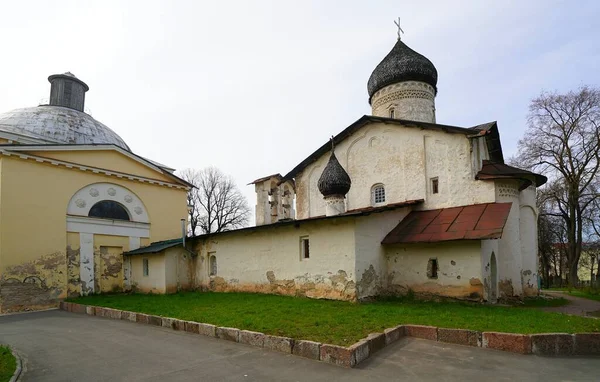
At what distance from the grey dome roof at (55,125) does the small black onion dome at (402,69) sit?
56.0 feet

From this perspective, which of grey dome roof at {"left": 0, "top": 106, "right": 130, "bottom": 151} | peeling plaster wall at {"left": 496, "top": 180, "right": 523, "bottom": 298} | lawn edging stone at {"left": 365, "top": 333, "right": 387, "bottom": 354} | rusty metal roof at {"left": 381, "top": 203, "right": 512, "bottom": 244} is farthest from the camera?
grey dome roof at {"left": 0, "top": 106, "right": 130, "bottom": 151}

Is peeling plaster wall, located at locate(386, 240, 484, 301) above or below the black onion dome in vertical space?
below

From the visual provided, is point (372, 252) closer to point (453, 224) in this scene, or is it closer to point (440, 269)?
point (440, 269)

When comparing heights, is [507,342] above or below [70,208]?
below

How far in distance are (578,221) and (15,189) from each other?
34.7m

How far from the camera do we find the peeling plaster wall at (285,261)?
11781mm

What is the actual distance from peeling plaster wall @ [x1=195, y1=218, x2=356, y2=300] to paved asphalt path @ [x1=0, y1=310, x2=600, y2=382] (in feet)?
14.9

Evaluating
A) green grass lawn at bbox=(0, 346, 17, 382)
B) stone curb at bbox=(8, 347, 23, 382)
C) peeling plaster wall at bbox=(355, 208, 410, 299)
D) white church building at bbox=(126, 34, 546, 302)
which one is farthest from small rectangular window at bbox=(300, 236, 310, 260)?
green grass lawn at bbox=(0, 346, 17, 382)

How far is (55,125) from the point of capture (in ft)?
65.7

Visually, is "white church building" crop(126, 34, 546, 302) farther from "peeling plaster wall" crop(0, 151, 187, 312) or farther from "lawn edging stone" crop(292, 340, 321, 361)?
Answer: "lawn edging stone" crop(292, 340, 321, 361)

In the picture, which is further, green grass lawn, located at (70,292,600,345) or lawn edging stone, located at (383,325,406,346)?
green grass lawn, located at (70,292,600,345)

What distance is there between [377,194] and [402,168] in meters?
1.72

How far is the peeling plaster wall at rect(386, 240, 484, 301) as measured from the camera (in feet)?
36.9

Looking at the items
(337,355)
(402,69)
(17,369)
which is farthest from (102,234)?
(402,69)
